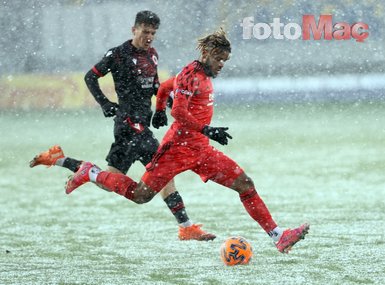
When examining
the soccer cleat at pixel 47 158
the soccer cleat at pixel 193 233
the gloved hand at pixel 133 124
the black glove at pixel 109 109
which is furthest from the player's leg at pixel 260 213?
the soccer cleat at pixel 47 158

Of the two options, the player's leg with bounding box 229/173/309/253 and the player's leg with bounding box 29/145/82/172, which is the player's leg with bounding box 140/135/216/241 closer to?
the player's leg with bounding box 29/145/82/172

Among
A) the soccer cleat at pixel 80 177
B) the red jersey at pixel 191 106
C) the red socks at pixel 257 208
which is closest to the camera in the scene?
the red jersey at pixel 191 106

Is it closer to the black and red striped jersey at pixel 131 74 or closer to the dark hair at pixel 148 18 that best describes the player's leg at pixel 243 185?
the black and red striped jersey at pixel 131 74

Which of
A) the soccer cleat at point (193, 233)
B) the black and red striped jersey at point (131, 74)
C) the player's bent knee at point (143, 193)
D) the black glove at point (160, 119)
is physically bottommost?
the soccer cleat at point (193, 233)

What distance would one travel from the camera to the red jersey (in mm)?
6727

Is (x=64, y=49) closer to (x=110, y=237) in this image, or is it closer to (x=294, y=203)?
(x=294, y=203)

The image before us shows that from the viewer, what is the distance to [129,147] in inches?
310

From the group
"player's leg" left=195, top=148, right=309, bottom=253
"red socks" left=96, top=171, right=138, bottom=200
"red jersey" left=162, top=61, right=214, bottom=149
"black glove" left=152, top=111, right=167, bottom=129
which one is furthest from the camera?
"black glove" left=152, top=111, right=167, bottom=129

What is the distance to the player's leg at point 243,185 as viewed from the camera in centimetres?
688

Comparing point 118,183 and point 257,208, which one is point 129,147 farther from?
point 257,208

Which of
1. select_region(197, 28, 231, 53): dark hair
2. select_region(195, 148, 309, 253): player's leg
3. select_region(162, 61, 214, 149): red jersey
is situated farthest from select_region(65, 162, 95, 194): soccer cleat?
select_region(197, 28, 231, 53): dark hair

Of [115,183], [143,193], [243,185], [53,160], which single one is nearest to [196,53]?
[53,160]

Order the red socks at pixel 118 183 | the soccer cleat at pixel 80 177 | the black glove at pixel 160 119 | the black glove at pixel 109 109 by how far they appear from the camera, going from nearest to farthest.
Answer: the red socks at pixel 118 183
the black glove at pixel 160 119
the soccer cleat at pixel 80 177
the black glove at pixel 109 109

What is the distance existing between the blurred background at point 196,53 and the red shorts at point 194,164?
47.2 feet
